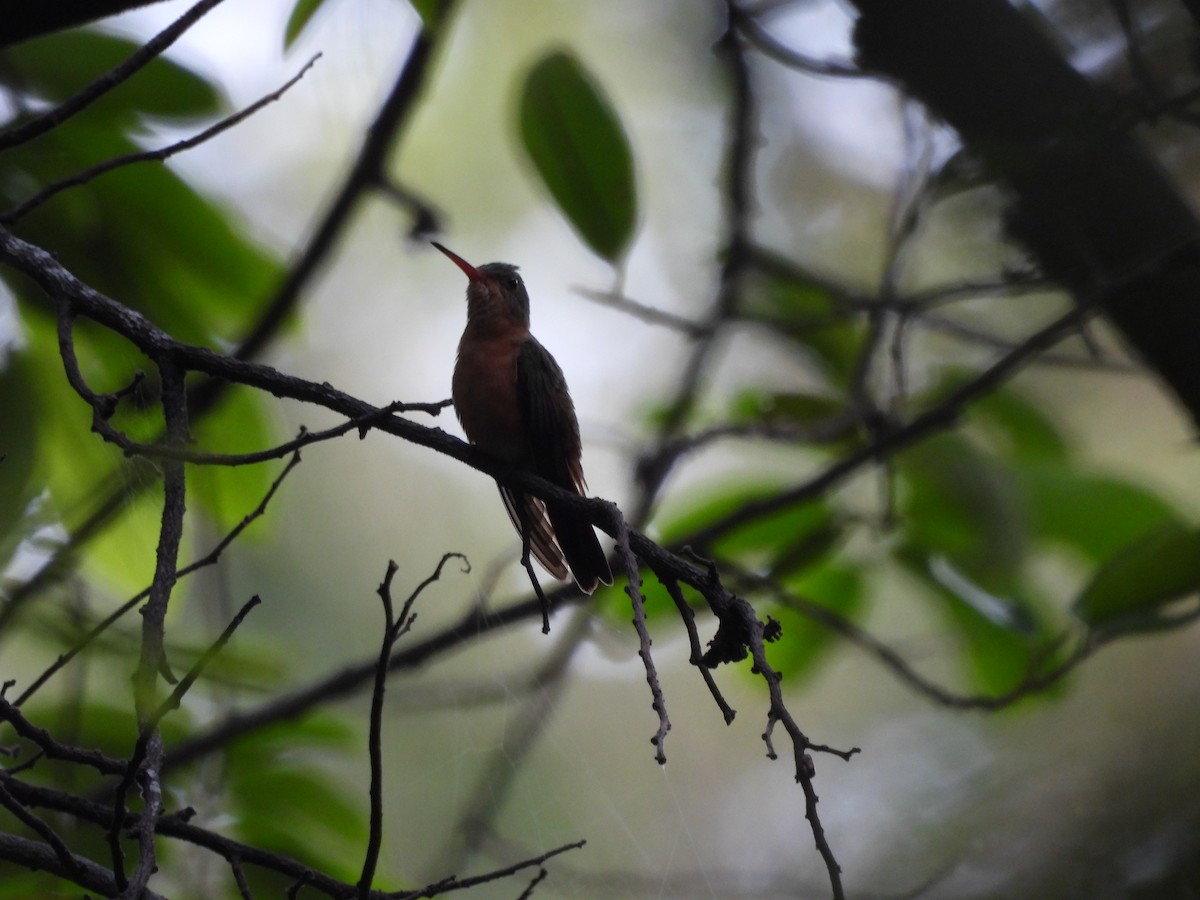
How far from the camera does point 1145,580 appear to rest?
2607 mm

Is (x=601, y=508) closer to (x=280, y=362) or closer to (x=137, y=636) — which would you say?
(x=137, y=636)

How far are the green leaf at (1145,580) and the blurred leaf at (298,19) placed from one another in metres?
2.16

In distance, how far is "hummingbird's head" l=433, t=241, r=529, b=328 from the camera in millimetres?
3582

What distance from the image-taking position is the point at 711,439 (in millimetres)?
3469

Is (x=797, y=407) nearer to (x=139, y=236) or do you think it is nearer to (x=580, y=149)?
(x=580, y=149)

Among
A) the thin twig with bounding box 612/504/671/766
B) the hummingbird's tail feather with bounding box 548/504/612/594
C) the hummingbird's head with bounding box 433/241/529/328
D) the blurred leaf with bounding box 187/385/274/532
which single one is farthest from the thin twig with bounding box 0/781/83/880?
the hummingbird's head with bounding box 433/241/529/328

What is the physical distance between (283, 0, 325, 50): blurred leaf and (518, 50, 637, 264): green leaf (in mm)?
987

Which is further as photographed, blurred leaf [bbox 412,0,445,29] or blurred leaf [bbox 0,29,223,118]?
blurred leaf [bbox 0,29,223,118]

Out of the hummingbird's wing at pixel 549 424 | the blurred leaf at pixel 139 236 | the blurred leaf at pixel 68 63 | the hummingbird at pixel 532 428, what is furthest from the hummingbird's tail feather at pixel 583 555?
the blurred leaf at pixel 68 63

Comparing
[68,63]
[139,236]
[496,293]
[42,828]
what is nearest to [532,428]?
[496,293]

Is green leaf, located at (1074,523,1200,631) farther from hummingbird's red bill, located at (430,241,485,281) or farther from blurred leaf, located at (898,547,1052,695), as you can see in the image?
hummingbird's red bill, located at (430,241,485,281)

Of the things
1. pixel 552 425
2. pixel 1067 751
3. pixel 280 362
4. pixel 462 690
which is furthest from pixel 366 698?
pixel 1067 751

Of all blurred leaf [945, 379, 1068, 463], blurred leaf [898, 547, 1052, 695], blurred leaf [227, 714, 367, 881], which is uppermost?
blurred leaf [945, 379, 1068, 463]

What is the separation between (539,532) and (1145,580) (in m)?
1.46
